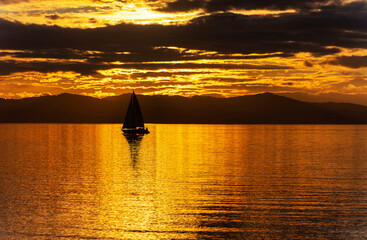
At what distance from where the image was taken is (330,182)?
5294 centimetres

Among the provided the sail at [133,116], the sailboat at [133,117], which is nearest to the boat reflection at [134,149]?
the sailboat at [133,117]

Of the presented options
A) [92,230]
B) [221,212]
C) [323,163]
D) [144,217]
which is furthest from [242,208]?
[323,163]

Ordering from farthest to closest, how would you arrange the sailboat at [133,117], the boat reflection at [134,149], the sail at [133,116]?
1. the sail at [133,116]
2. the sailboat at [133,117]
3. the boat reflection at [134,149]

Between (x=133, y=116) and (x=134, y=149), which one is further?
(x=133, y=116)

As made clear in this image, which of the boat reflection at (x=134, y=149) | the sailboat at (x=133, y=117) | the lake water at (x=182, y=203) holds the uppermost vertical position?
the sailboat at (x=133, y=117)

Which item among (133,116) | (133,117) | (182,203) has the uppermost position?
(133,116)

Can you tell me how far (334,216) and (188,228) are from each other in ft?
36.8

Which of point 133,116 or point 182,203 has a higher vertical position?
point 133,116

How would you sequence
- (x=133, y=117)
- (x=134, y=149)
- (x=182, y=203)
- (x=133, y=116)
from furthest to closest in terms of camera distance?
(x=133, y=117)
(x=133, y=116)
(x=134, y=149)
(x=182, y=203)

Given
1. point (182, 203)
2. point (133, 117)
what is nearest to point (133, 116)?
point (133, 117)

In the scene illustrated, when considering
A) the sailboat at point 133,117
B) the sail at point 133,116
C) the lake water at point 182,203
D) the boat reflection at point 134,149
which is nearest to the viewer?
the lake water at point 182,203

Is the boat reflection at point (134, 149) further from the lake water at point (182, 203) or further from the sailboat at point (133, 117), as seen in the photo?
the lake water at point (182, 203)

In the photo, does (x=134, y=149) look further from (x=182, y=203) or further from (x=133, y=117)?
(x=182, y=203)

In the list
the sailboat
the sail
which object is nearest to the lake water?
the sailboat
